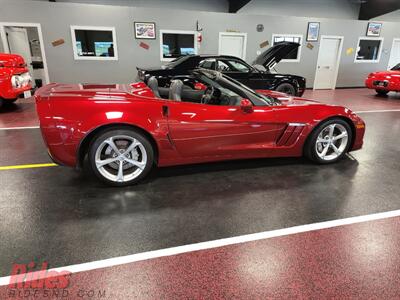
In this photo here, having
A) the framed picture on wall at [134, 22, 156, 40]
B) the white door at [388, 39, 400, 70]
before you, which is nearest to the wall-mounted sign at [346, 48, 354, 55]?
the white door at [388, 39, 400, 70]

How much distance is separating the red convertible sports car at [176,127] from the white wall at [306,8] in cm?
958

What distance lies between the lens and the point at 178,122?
2766 mm

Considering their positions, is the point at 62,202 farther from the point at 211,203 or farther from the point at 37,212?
the point at 211,203

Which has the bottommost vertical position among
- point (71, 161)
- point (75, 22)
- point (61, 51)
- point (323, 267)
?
point (323, 267)

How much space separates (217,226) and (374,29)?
1356cm

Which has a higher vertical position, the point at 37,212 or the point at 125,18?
the point at 125,18

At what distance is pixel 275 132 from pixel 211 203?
1.19 meters

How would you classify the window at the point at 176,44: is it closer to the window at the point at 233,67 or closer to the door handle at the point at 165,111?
the window at the point at 233,67

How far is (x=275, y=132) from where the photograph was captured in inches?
124

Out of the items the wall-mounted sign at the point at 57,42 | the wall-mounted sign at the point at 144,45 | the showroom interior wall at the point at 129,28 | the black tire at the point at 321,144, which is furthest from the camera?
the wall-mounted sign at the point at 144,45

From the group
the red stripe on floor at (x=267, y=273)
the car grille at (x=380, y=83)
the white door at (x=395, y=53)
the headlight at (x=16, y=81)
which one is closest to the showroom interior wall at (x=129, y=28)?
the white door at (x=395, y=53)

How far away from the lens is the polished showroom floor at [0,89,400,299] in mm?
1728

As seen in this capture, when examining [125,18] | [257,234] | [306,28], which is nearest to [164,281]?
[257,234]

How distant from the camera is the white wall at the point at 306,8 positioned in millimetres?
11523
